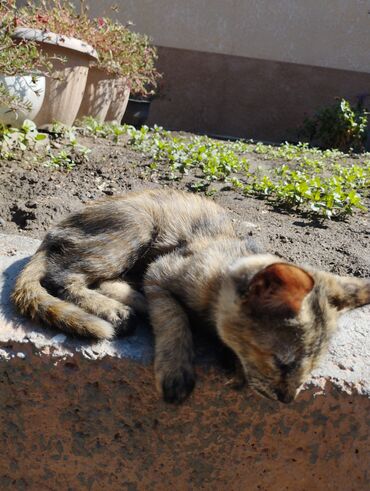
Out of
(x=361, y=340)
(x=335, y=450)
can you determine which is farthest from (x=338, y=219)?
(x=335, y=450)

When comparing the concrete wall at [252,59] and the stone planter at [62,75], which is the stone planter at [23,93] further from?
the concrete wall at [252,59]

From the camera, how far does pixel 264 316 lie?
254cm

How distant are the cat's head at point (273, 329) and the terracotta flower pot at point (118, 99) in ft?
23.1

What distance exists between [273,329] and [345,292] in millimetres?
553

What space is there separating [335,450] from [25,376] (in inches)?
62.3

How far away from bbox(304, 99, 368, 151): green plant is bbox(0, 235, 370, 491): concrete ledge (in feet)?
29.2

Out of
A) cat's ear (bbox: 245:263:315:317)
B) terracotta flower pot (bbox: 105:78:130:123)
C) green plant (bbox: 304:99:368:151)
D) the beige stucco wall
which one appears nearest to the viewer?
cat's ear (bbox: 245:263:315:317)

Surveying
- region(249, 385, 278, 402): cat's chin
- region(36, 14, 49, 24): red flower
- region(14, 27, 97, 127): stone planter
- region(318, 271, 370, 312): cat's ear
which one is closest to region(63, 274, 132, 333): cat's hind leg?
region(249, 385, 278, 402): cat's chin

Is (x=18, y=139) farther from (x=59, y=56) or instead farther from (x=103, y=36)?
(x=103, y=36)

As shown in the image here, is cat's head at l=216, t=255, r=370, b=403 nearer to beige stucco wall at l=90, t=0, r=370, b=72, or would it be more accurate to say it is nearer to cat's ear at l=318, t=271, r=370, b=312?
cat's ear at l=318, t=271, r=370, b=312

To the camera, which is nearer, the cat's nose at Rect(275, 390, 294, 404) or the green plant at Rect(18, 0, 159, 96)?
the cat's nose at Rect(275, 390, 294, 404)

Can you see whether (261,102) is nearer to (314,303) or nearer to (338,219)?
(338,219)

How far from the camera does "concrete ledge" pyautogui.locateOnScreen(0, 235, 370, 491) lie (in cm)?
272

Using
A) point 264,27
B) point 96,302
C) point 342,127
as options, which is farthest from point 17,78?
point 264,27
